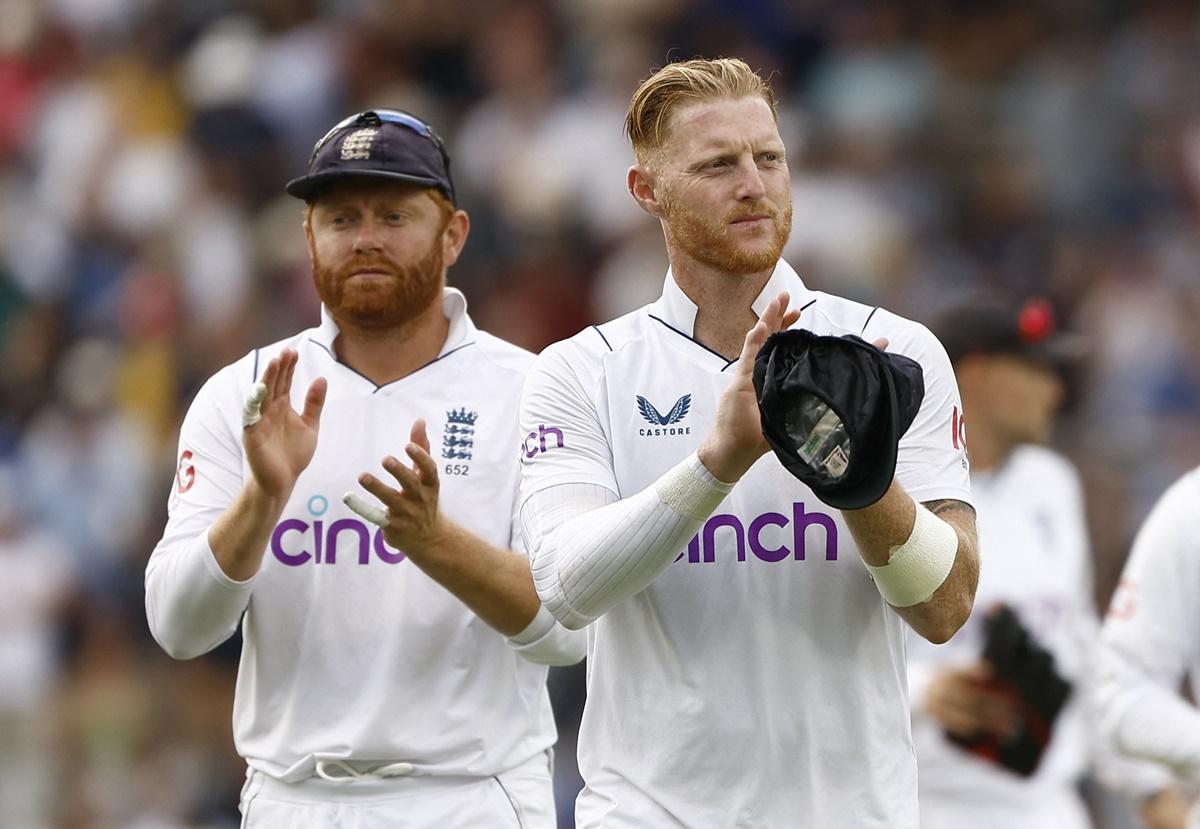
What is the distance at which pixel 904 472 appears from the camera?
450 cm

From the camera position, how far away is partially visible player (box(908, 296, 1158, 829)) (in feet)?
22.6

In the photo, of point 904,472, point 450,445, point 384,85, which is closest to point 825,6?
point 384,85

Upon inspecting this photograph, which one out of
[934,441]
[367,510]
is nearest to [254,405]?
[367,510]

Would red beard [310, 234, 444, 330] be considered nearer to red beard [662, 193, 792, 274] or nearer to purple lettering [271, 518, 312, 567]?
purple lettering [271, 518, 312, 567]

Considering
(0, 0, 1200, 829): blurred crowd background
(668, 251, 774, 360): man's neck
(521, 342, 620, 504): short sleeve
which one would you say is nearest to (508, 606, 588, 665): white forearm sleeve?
(521, 342, 620, 504): short sleeve

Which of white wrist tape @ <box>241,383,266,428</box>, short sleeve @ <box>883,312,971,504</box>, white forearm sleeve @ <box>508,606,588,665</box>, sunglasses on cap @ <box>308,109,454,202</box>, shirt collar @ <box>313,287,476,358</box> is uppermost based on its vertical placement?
sunglasses on cap @ <box>308,109,454,202</box>

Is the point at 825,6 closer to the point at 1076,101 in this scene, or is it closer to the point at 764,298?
the point at 1076,101

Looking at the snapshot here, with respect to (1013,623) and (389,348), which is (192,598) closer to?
(389,348)

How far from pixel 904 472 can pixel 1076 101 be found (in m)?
8.45

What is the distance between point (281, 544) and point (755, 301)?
5.20ft

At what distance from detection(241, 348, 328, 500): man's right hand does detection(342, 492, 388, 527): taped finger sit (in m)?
0.30

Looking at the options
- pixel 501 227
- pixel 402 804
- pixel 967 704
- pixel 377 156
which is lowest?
pixel 402 804

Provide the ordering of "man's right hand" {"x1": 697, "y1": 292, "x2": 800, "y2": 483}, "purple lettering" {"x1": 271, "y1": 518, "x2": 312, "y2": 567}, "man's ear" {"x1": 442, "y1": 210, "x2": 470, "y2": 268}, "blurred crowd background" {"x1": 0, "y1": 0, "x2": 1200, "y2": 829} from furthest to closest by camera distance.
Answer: "blurred crowd background" {"x1": 0, "y1": 0, "x2": 1200, "y2": 829}
"man's ear" {"x1": 442, "y1": 210, "x2": 470, "y2": 268}
"purple lettering" {"x1": 271, "y1": 518, "x2": 312, "y2": 567}
"man's right hand" {"x1": 697, "y1": 292, "x2": 800, "y2": 483}

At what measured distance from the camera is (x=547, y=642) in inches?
214
